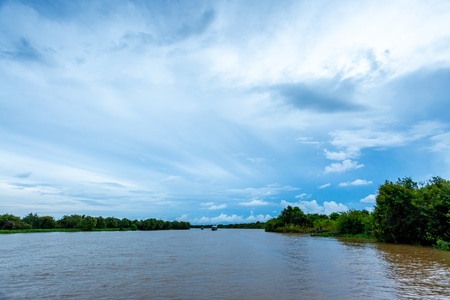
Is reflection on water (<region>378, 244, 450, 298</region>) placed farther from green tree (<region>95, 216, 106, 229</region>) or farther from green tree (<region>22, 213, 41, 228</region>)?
green tree (<region>95, 216, 106, 229</region>)

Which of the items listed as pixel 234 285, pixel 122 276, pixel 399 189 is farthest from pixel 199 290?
pixel 399 189

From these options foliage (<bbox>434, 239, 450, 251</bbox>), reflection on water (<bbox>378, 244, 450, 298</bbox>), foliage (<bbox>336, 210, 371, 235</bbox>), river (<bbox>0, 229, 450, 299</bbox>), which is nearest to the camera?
reflection on water (<bbox>378, 244, 450, 298</bbox>)

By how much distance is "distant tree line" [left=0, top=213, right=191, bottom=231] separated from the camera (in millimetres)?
83562

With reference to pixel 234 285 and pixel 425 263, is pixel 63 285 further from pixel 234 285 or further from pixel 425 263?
pixel 425 263

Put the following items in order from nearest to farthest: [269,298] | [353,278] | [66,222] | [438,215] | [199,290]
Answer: [269,298] → [199,290] → [353,278] → [438,215] → [66,222]

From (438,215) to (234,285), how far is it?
24005 mm

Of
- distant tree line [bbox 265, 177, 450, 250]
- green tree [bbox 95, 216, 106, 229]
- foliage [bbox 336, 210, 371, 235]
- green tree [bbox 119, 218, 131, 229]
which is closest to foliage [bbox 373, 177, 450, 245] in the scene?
distant tree line [bbox 265, 177, 450, 250]

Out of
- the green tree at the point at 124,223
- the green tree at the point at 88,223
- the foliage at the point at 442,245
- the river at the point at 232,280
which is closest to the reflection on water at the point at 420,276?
the river at the point at 232,280

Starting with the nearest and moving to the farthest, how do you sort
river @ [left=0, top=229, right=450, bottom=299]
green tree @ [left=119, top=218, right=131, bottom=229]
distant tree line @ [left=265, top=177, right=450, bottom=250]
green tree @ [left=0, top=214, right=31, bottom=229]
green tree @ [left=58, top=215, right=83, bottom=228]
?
1. river @ [left=0, top=229, right=450, bottom=299]
2. distant tree line @ [left=265, top=177, right=450, bottom=250]
3. green tree @ [left=0, top=214, right=31, bottom=229]
4. green tree @ [left=58, top=215, right=83, bottom=228]
5. green tree @ [left=119, top=218, right=131, bottom=229]

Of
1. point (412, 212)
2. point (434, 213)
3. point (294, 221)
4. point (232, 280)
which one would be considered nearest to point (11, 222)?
point (294, 221)

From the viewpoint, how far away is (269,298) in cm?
1172

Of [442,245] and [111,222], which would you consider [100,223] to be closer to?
[111,222]

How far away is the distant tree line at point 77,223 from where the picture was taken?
8356cm

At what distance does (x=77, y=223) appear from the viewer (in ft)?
335
